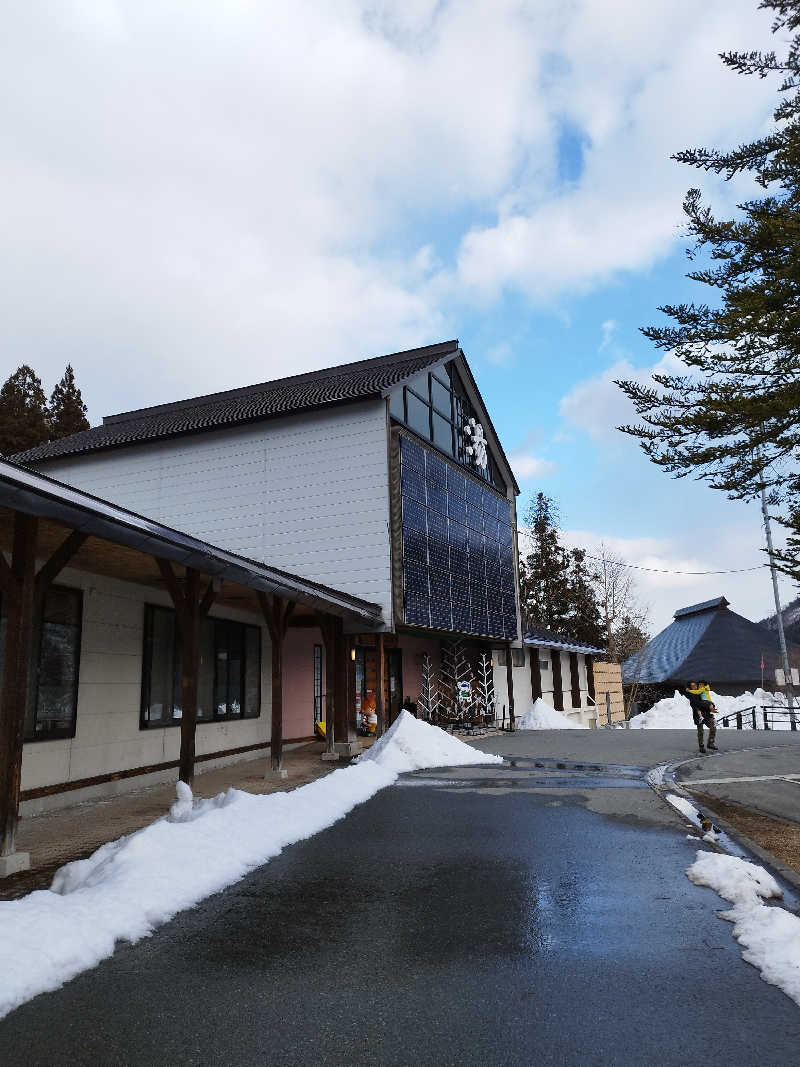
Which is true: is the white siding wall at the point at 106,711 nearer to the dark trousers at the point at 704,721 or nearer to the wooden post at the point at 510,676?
the dark trousers at the point at 704,721

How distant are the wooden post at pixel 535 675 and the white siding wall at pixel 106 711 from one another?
64.1ft

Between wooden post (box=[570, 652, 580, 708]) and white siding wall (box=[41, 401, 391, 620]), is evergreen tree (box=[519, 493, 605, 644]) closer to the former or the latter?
wooden post (box=[570, 652, 580, 708])

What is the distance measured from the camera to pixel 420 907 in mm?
4957

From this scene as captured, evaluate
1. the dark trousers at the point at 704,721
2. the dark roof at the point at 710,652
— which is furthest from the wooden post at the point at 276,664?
the dark roof at the point at 710,652

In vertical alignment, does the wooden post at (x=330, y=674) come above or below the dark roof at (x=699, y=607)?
below

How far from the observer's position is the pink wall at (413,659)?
22.9m

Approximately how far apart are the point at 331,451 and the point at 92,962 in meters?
14.3

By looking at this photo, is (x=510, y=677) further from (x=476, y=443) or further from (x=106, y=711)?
(x=106, y=711)

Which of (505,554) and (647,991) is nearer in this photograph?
(647,991)

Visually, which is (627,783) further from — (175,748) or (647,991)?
(647,991)

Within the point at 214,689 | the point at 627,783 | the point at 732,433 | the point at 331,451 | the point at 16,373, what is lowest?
the point at 627,783

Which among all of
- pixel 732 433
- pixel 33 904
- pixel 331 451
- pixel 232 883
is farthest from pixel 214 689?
pixel 732 433

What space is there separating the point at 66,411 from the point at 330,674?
3101 centimetres

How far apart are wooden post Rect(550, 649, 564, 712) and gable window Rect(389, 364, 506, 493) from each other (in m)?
11.1
